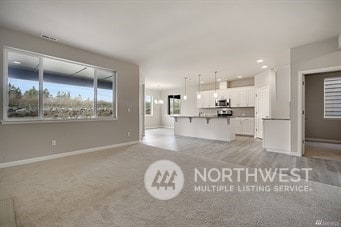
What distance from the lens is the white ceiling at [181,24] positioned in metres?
2.72

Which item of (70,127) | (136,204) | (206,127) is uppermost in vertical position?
(70,127)

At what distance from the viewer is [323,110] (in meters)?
6.24

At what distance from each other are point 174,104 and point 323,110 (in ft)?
27.1

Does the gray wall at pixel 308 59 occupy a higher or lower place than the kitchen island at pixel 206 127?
higher

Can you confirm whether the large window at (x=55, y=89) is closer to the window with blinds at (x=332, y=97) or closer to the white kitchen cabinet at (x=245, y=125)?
the white kitchen cabinet at (x=245, y=125)

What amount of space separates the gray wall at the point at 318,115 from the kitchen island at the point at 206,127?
3001mm

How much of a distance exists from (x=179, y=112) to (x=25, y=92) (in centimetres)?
914

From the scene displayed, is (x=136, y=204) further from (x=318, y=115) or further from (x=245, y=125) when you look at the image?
(x=318, y=115)

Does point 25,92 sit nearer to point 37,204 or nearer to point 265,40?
point 37,204

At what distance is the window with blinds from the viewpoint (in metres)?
5.93

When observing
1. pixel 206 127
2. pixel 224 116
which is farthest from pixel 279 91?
pixel 206 127

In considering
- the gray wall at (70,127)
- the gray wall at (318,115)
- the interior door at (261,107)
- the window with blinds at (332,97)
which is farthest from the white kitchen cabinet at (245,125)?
the gray wall at (70,127)

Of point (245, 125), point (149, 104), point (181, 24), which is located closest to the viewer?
point (181, 24)

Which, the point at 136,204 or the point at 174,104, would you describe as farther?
the point at 174,104
